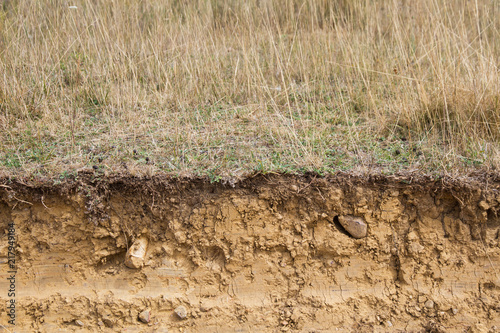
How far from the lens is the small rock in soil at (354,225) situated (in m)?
2.98

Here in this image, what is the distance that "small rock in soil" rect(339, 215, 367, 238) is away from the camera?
2.98 meters

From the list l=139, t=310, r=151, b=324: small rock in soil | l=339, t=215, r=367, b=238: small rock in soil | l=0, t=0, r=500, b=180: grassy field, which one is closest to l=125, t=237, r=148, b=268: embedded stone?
l=139, t=310, r=151, b=324: small rock in soil

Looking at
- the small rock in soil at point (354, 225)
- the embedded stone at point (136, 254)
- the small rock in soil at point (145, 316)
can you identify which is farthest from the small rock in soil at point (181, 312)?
the small rock in soil at point (354, 225)

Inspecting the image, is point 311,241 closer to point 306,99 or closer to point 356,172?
point 356,172

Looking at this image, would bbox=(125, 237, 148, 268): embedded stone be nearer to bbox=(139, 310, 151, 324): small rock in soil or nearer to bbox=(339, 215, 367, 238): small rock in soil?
bbox=(139, 310, 151, 324): small rock in soil

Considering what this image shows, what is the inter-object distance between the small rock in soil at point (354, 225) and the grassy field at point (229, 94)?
14.2 inches

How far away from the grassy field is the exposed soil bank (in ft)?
0.62

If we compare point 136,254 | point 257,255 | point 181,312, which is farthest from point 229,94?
point 181,312

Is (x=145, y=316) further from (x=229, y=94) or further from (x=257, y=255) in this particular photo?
(x=229, y=94)

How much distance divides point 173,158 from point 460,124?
225 cm

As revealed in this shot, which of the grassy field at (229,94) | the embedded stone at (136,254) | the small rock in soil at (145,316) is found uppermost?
the grassy field at (229,94)

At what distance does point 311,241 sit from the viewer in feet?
9.86

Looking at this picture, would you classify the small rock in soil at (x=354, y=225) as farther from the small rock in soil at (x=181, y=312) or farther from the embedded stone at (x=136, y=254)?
the embedded stone at (x=136, y=254)

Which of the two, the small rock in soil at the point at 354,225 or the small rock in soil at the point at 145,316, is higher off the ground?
the small rock in soil at the point at 354,225
